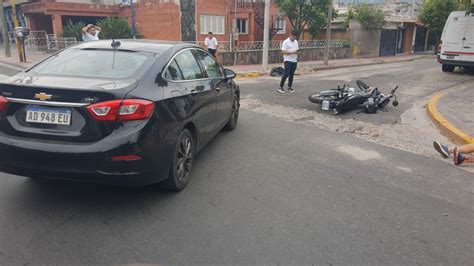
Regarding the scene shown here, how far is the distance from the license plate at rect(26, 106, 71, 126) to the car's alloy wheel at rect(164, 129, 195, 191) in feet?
3.62

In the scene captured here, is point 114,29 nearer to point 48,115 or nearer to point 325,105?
point 325,105

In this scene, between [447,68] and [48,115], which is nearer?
[48,115]

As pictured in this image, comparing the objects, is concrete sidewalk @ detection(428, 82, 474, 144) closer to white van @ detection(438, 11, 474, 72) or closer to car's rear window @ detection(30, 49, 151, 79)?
car's rear window @ detection(30, 49, 151, 79)

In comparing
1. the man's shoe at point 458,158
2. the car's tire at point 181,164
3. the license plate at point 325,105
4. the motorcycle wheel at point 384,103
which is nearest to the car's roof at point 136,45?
the car's tire at point 181,164

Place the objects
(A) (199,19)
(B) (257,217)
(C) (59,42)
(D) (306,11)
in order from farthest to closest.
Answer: (A) (199,19), (C) (59,42), (D) (306,11), (B) (257,217)

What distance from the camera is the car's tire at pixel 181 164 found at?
404cm

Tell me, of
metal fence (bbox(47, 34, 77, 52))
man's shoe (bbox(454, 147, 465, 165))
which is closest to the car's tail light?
man's shoe (bbox(454, 147, 465, 165))

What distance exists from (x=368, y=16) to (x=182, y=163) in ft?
90.2

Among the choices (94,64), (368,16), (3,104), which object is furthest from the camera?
(368,16)

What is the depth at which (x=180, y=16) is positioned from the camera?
24438mm

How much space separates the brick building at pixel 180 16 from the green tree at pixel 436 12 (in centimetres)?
1371

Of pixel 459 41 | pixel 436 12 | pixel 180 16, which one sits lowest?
pixel 459 41

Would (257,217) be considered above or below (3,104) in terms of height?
below

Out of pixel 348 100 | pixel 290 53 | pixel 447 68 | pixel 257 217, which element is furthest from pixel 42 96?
pixel 447 68
